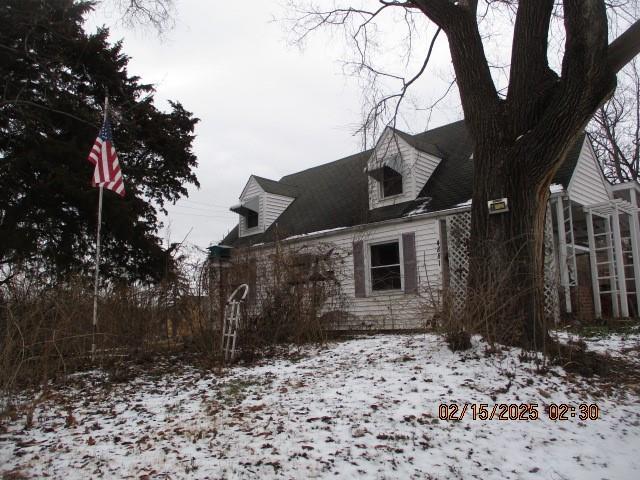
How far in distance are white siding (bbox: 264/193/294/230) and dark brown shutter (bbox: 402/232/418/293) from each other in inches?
242

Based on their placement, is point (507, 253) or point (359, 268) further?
point (359, 268)

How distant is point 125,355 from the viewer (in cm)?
643

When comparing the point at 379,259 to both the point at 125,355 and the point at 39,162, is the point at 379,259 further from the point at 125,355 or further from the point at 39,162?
the point at 39,162

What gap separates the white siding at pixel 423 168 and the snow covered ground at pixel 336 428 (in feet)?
24.6

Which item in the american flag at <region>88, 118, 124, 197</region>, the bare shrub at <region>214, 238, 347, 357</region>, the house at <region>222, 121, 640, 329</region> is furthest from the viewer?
the house at <region>222, 121, 640, 329</region>

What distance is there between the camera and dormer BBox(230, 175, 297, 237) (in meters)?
16.5

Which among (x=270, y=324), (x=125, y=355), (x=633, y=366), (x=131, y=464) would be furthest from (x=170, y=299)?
(x=633, y=366)

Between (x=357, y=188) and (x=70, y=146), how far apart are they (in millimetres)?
7849

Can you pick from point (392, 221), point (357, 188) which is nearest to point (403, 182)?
point (392, 221)

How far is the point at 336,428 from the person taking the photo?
374 centimetres

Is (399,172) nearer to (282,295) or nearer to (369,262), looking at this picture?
(369,262)

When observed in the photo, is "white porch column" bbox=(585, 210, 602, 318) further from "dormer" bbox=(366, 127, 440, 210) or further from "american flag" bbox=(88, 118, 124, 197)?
"american flag" bbox=(88, 118, 124, 197)
